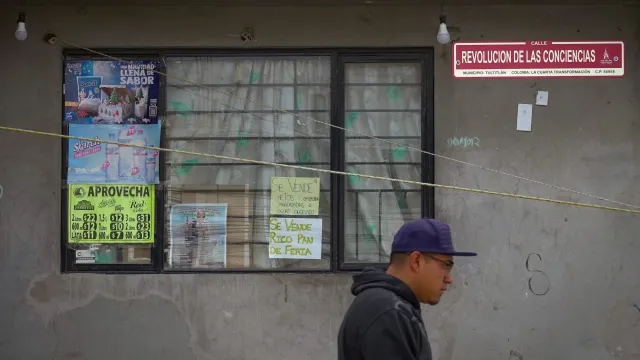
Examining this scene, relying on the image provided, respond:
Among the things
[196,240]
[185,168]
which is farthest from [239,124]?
[196,240]

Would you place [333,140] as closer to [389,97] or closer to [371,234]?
[389,97]

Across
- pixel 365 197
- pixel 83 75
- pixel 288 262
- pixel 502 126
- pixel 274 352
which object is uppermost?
pixel 83 75

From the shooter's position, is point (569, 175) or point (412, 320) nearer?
point (412, 320)

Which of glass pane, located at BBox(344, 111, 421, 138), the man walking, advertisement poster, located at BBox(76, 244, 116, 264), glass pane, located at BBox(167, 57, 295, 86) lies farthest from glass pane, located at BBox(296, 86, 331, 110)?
the man walking

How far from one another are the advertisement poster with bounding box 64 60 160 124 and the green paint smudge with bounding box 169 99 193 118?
16cm

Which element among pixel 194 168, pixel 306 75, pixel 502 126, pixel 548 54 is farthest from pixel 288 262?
pixel 548 54

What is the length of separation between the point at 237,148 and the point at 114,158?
1.13 metres

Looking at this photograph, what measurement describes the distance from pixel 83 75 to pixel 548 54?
427 cm

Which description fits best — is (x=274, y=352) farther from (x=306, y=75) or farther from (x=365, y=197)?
(x=306, y=75)

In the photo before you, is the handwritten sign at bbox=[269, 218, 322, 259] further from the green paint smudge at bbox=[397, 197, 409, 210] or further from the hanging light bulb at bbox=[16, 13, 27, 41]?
the hanging light bulb at bbox=[16, 13, 27, 41]

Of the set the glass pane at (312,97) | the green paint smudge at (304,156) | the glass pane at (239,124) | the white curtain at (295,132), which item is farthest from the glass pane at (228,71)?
the green paint smudge at (304,156)

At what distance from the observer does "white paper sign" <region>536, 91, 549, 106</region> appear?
6.62 m

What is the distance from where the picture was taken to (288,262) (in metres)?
6.74

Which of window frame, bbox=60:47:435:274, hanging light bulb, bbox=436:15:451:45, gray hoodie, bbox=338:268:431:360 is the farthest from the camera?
window frame, bbox=60:47:435:274
